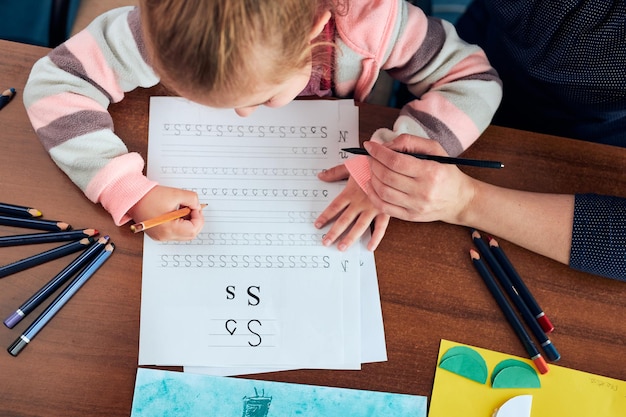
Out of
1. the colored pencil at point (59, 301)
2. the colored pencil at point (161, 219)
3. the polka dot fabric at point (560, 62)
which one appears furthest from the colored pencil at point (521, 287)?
the colored pencil at point (59, 301)

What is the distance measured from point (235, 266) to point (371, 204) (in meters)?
0.19

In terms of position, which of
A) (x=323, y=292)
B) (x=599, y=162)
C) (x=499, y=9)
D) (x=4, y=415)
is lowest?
(x=4, y=415)

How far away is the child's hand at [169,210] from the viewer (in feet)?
2.51

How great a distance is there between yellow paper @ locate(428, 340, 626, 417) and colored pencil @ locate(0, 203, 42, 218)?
517 mm

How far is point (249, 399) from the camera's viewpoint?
728 mm

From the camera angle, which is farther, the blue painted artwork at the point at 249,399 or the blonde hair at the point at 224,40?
the blue painted artwork at the point at 249,399

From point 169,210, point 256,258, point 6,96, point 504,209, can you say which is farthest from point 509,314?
point 6,96

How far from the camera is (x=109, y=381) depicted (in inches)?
28.4

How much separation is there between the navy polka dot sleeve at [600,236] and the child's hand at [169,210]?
0.47 m

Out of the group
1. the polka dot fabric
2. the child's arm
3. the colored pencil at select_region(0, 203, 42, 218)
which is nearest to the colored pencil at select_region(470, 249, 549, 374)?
the polka dot fabric

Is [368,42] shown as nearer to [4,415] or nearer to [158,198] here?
[158,198]

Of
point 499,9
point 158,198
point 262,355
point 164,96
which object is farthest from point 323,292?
point 499,9

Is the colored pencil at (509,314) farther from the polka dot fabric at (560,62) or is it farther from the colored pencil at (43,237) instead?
the colored pencil at (43,237)

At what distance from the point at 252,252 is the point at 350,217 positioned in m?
0.13
